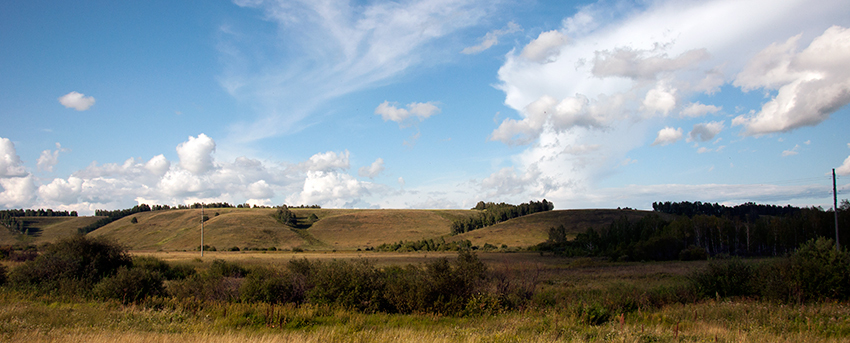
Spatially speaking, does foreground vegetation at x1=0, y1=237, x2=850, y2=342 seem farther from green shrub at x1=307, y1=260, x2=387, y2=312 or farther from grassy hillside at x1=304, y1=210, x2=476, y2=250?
grassy hillside at x1=304, y1=210, x2=476, y2=250

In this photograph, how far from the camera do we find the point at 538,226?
125 metres

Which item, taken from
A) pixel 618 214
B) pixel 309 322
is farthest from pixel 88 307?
pixel 618 214

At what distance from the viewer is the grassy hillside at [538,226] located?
113750 mm

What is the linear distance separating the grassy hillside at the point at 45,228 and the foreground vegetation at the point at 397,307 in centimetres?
14153

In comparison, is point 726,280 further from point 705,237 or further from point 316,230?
point 316,230

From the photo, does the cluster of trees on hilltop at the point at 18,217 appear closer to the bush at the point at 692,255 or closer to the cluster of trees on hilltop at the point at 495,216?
the cluster of trees on hilltop at the point at 495,216

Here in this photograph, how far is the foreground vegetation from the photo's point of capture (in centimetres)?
971

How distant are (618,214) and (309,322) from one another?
13910 centimetres

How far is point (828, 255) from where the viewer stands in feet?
52.2

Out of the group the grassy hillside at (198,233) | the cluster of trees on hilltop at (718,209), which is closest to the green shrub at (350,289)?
the grassy hillside at (198,233)

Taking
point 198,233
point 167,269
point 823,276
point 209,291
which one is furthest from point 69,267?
point 198,233

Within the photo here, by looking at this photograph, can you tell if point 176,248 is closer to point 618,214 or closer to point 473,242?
point 473,242

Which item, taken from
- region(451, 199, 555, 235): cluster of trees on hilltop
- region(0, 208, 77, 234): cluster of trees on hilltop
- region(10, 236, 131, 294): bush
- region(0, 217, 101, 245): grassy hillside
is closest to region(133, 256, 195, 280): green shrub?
region(10, 236, 131, 294): bush

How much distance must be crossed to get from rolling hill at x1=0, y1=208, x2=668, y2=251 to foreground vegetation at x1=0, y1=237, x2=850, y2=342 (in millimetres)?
86318
